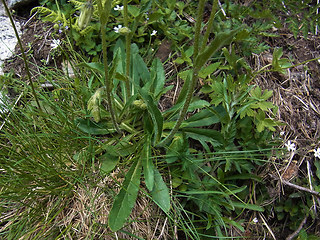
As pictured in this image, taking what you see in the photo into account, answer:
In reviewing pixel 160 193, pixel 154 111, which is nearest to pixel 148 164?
pixel 160 193

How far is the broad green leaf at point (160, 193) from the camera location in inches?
64.4

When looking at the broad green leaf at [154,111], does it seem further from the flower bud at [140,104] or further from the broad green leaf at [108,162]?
the broad green leaf at [108,162]

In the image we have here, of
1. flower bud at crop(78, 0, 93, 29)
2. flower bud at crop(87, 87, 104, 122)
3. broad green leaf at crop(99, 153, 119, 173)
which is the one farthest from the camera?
broad green leaf at crop(99, 153, 119, 173)

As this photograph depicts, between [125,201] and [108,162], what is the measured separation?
0.28 meters

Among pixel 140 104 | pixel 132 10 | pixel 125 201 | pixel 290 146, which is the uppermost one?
pixel 132 10

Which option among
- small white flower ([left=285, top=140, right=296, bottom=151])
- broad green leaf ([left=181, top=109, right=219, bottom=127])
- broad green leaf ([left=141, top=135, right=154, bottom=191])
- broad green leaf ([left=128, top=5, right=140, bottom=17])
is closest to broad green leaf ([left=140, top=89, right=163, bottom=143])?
broad green leaf ([left=141, top=135, right=154, bottom=191])

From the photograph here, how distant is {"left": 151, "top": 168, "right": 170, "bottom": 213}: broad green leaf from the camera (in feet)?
5.37

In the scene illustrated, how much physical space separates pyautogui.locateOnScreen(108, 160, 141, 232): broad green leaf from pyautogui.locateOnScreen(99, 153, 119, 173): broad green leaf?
110mm

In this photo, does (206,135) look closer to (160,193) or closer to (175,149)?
(175,149)

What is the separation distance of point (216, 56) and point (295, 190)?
43.8 inches

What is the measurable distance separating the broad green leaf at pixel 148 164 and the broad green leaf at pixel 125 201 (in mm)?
65

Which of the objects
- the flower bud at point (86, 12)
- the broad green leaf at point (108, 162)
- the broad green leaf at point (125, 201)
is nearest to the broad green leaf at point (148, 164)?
the broad green leaf at point (125, 201)

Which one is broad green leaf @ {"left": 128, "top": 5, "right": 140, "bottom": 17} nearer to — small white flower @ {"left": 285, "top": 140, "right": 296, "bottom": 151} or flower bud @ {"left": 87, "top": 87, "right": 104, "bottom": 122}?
flower bud @ {"left": 87, "top": 87, "right": 104, "bottom": 122}

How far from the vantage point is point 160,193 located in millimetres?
1689
